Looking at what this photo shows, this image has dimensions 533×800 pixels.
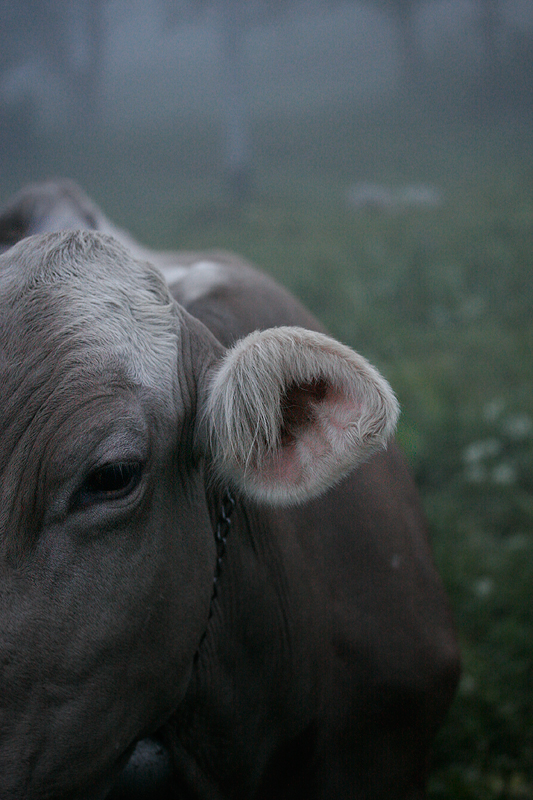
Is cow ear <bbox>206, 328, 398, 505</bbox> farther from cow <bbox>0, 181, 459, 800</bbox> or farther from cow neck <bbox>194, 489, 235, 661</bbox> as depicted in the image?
cow neck <bbox>194, 489, 235, 661</bbox>

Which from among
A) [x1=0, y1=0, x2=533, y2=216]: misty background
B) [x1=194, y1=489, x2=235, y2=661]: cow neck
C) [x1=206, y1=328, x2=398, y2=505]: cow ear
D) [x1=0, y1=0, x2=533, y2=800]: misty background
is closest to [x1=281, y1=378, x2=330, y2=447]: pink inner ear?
[x1=206, y1=328, x2=398, y2=505]: cow ear

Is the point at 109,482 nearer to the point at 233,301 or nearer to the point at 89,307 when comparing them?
the point at 89,307

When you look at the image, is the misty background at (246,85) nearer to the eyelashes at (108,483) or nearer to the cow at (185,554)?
the cow at (185,554)

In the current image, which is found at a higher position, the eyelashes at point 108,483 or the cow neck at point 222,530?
the eyelashes at point 108,483

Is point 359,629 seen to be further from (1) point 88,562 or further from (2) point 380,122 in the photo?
(2) point 380,122

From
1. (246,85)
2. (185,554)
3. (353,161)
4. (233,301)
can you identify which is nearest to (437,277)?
(353,161)

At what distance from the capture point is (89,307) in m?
1.22

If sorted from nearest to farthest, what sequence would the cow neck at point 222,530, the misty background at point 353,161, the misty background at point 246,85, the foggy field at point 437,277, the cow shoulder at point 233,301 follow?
the cow neck at point 222,530 → the cow shoulder at point 233,301 → the foggy field at point 437,277 → the misty background at point 353,161 → the misty background at point 246,85

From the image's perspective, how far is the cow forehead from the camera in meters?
1.16

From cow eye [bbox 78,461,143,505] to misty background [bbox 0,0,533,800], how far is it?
Result: 3.00 metres

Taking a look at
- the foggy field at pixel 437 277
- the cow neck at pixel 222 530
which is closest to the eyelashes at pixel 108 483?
the cow neck at pixel 222 530

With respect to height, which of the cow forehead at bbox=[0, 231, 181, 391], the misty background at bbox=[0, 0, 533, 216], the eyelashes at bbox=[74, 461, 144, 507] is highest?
the cow forehead at bbox=[0, 231, 181, 391]

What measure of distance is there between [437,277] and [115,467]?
605cm

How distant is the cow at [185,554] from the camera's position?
110cm
